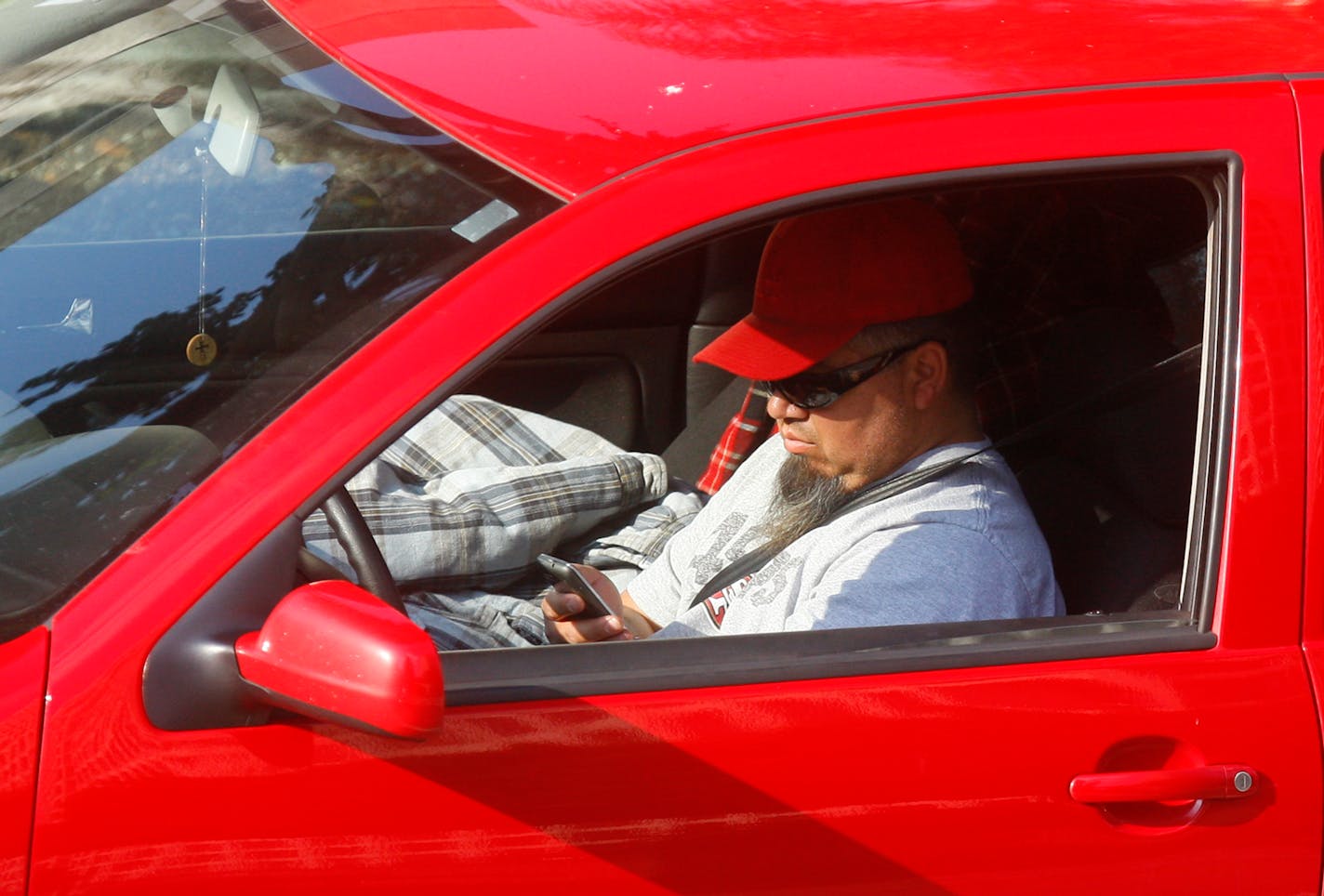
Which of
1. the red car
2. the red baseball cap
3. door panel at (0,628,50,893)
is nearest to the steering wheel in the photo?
the red car

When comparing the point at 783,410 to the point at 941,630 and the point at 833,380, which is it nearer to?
the point at 833,380

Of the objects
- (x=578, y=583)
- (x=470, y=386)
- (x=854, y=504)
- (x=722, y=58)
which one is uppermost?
(x=722, y=58)

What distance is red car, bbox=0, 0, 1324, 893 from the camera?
1.31 m

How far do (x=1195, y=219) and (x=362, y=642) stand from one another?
1.35 metres

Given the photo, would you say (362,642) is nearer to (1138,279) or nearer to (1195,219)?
(1195,219)

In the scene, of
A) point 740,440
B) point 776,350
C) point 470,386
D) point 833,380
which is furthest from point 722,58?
point 740,440

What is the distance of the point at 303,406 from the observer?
1380 mm

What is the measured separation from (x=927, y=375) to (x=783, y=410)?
0.22m

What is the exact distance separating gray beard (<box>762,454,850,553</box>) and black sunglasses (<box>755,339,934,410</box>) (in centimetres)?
13

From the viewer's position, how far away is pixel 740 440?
302 centimetres

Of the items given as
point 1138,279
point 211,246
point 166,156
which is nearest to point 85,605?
point 211,246

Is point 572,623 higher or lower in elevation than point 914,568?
lower

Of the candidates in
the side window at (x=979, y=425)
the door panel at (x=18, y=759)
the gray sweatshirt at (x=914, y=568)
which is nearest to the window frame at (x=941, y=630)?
the side window at (x=979, y=425)

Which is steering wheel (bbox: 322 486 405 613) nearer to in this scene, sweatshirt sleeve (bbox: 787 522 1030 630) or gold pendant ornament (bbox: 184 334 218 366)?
gold pendant ornament (bbox: 184 334 218 366)
